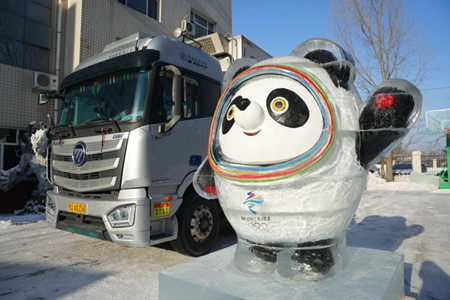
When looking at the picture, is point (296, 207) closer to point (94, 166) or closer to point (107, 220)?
point (107, 220)

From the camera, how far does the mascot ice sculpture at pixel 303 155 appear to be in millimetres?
1903

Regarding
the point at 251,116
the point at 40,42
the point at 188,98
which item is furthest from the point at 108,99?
the point at 40,42

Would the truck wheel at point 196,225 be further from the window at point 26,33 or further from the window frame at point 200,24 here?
the window frame at point 200,24

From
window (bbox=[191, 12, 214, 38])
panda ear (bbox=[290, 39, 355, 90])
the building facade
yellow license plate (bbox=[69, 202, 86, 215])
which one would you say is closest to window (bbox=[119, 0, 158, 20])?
the building facade

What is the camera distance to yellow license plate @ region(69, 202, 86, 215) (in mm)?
3773

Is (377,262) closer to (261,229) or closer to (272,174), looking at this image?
(261,229)

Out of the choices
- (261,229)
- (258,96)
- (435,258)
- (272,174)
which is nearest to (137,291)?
(261,229)

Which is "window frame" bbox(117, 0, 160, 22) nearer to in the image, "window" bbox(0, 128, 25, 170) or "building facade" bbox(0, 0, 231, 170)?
"building facade" bbox(0, 0, 231, 170)

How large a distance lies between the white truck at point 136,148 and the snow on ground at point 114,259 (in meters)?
0.43

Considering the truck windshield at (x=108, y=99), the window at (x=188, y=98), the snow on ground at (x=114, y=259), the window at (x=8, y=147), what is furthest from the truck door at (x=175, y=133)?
the window at (x=8, y=147)

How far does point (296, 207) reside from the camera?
1928 millimetres

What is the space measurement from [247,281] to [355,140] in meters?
1.13

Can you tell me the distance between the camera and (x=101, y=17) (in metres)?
9.66

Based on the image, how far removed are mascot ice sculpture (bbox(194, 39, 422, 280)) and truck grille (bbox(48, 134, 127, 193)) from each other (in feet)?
6.05
